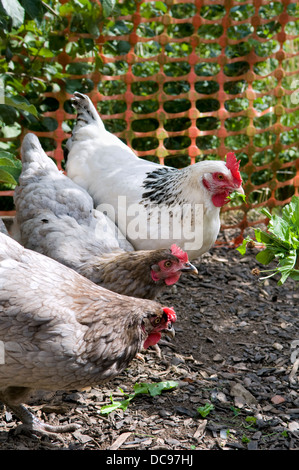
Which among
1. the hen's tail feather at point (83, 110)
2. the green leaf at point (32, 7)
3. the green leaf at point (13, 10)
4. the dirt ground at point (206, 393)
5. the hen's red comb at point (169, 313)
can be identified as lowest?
the dirt ground at point (206, 393)

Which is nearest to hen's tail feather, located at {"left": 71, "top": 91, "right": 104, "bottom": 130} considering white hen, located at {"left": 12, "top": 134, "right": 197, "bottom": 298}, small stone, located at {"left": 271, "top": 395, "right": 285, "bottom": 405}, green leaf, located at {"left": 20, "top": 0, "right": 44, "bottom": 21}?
white hen, located at {"left": 12, "top": 134, "right": 197, "bottom": 298}

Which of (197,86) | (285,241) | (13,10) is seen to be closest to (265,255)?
(285,241)

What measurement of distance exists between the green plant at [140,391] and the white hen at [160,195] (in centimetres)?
83

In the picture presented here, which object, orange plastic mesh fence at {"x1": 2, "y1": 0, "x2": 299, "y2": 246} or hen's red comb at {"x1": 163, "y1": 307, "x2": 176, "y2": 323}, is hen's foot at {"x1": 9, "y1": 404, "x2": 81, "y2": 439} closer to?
hen's red comb at {"x1": 163, "y1": 307, "x2": 176, "y2": 323}

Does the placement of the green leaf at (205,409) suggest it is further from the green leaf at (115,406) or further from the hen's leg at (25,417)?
the hen's leg at (25,417)

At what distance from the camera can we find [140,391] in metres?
2.83

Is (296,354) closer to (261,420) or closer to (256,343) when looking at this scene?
(256,343)

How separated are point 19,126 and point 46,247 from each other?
5.67 feet

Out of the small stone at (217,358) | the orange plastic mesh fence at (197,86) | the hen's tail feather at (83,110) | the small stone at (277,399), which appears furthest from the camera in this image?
the orange plastic mesh fence at (197,86)

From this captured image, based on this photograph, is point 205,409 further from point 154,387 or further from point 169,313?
point 169,313

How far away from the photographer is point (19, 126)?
14.6ft

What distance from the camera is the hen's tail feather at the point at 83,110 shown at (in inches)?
158

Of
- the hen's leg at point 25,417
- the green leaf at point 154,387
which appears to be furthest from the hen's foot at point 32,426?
the green leaf at point 154,387

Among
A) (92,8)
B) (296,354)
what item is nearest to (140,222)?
(296,354)
